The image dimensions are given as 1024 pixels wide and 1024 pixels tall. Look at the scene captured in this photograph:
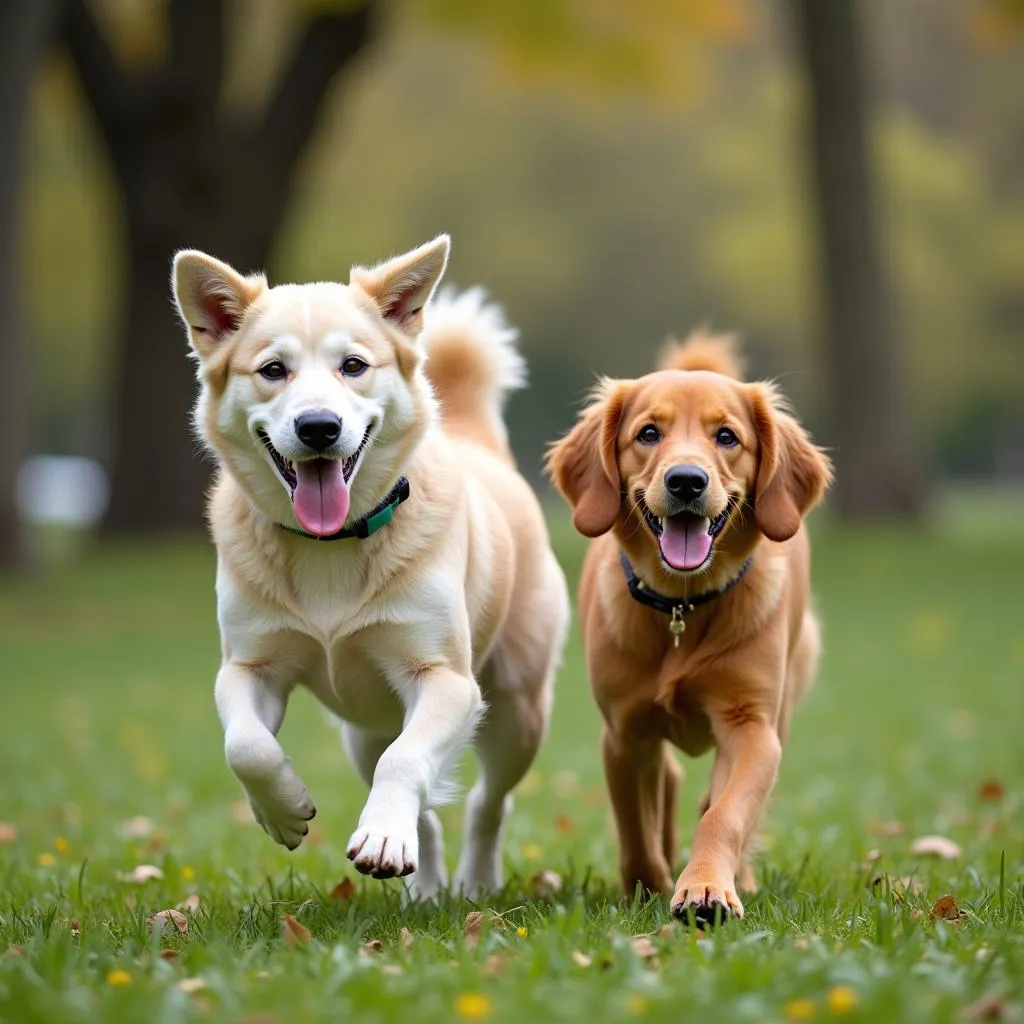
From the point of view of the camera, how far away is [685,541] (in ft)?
15.6

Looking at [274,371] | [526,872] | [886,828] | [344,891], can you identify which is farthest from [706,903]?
[886,828]

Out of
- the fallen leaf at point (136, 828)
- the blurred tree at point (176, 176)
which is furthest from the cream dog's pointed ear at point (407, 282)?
the blurred tree at point (176, 176)

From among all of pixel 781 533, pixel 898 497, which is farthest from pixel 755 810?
pixel 898 497

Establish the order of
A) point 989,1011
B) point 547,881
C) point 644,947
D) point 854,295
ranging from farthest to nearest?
point 854,295 < point 547,881 < point 644,947 < point 989,1011

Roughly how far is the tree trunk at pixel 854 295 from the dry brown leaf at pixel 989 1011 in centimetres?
1597

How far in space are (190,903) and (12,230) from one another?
10.8 meters

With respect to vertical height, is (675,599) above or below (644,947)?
above

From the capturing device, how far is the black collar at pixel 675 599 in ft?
16.2

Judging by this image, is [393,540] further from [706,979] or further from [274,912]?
[706,979]

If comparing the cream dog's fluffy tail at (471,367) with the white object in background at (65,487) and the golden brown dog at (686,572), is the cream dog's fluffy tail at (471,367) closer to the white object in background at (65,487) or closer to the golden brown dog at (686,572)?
the golden brown dog at (686,572)

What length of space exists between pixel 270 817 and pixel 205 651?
30.4ft

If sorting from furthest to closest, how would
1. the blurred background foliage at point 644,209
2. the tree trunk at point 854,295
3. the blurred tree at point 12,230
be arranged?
the blurred background foliage at point 644,209 < the tree trunk at point 854,295 < the blurred tree at point 12,230

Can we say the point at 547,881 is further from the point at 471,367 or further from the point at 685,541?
the point at 471,367

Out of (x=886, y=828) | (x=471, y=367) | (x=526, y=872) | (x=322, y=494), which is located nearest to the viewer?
(x=322, y=494)
